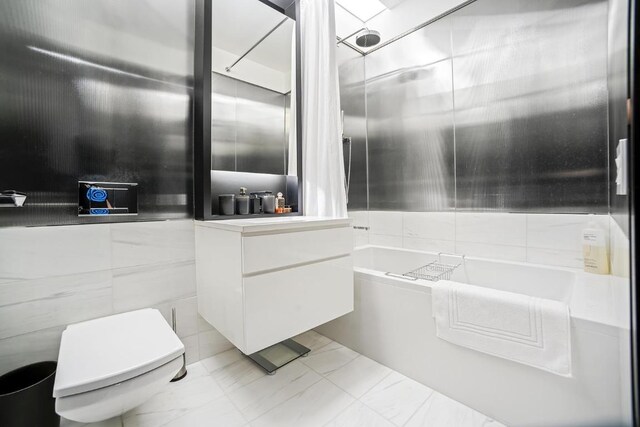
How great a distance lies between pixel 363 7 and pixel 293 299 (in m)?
2.58

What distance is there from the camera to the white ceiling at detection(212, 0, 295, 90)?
168cm

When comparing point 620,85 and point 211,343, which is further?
point 211,343

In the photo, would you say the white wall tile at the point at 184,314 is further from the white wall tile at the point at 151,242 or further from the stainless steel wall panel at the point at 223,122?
the stainless steel wall panel at the point at 223,122

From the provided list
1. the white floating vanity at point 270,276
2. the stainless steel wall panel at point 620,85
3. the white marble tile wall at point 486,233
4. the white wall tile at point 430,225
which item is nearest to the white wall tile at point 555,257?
the white marble tile wall at point 486,233

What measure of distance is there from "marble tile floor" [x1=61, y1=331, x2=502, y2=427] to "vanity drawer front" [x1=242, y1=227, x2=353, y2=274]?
71 cm

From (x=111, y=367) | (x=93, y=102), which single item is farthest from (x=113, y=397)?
(x=93, y=102)

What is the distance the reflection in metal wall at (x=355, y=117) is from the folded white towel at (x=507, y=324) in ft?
4.71

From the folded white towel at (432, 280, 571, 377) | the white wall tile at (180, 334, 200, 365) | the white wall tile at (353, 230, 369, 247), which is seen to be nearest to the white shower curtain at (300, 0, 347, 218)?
the white wall tile at (353, 230, 369, 247)

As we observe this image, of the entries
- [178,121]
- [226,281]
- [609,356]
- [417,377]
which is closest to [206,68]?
[178,121]

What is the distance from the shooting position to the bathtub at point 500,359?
0.99 metres

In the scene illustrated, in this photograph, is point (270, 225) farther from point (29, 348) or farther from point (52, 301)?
point (29, 348)

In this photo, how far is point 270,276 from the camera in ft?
4.18

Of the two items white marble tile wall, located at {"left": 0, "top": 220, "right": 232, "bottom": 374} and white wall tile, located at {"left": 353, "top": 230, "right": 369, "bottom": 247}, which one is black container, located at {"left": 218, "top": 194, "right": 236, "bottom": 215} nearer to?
white marble tile wall, located at {"left": 0, "top": 220, "right": 232, "bottom": 374}

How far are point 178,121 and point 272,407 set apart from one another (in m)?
1.67
